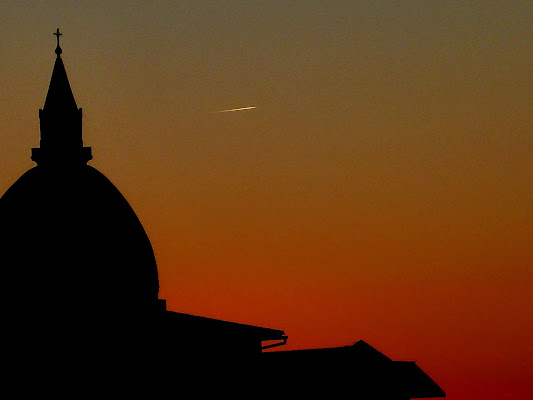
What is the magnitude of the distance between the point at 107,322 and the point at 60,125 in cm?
991

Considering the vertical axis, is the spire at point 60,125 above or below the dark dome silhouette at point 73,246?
above

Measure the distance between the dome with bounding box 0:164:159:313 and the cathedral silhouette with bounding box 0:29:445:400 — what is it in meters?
0.03

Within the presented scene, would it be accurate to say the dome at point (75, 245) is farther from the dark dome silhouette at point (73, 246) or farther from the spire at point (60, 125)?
the spire at point (60, 125)

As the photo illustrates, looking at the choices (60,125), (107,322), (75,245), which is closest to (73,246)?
(75,245)

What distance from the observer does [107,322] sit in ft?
189

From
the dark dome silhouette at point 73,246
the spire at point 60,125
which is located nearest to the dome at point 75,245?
the dark dome silhouette at point 73,246

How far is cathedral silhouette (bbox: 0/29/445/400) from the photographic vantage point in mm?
55031

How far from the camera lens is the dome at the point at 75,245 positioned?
5878 centimetres

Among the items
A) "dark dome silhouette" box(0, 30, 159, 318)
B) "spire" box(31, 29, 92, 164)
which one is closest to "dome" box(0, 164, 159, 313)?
"dark dome silhouette" box(0, 30, 159, 318)

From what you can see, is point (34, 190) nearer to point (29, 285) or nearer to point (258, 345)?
point (29, 285)

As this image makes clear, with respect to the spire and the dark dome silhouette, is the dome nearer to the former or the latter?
the dark dome silhouette

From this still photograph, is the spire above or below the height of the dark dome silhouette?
above

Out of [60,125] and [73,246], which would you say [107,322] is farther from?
[60,125]

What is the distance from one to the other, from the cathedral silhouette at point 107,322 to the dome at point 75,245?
0.03m
